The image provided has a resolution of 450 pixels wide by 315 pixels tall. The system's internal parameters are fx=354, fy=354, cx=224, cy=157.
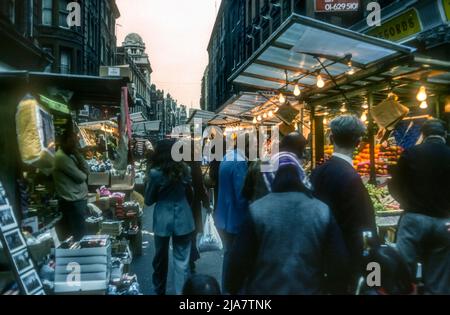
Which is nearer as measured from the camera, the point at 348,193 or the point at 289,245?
the point at 289,245

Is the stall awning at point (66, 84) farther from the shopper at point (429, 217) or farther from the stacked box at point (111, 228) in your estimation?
the shopper at point (429, 217)

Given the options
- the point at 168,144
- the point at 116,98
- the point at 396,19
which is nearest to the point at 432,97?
the point at 396,19

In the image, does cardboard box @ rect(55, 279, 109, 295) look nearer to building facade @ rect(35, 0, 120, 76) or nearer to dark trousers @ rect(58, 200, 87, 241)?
dark trousers @ rect(58, 200, 87, 241)

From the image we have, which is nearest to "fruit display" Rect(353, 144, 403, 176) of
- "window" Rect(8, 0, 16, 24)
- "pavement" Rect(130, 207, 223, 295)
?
"pavement" Rect(130, 207, 223, 295)

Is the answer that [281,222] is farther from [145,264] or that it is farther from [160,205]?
[145,264]

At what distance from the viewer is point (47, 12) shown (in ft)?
87.7

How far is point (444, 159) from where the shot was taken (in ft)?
13.7

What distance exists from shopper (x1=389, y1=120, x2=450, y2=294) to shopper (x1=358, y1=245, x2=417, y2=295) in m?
1.40

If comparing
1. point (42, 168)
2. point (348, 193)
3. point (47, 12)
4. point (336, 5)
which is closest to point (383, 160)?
point (336, 5)

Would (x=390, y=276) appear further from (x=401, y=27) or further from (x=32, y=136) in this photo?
(x=401, y=27)

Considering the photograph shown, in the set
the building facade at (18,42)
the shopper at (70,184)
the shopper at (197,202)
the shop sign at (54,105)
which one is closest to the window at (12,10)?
the building facade at (18,42)

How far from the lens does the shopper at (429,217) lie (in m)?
4.12

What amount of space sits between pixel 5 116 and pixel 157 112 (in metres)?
103

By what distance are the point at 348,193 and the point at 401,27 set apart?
771 centimetres
